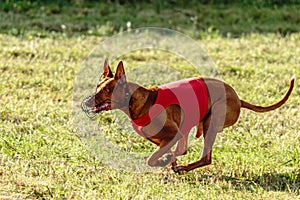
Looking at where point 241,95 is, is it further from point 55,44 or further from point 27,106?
point 55,44

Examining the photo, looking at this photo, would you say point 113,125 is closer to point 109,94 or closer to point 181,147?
point 181,147

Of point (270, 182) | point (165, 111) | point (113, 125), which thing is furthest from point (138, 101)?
point (113, 125)

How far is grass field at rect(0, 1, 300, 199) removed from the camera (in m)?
5.40

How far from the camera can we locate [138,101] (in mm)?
5469

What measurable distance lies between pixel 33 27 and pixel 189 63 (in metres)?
2.98

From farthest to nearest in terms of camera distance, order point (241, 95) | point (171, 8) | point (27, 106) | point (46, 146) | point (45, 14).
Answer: point (171, 8), point (45, 14), point (241, 95), point (27, 106), point (46, 146)

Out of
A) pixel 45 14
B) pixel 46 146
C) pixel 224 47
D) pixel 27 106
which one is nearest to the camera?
pixel 46 146

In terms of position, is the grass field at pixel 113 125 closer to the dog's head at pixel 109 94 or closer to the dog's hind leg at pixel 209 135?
the dog's hind leg at pixel 209 135

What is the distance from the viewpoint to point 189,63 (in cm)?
1005

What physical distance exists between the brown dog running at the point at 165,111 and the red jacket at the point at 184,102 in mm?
11

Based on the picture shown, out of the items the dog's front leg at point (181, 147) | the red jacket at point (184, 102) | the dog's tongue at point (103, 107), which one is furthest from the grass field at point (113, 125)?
the dog's tongue at point (103, 107)

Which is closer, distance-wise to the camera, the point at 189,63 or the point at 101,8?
the point at 189,63

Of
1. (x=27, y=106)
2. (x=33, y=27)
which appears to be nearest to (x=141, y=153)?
(x=27, y=106)

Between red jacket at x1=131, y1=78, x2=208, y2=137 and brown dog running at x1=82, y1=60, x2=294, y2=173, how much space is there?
0.04 ft
